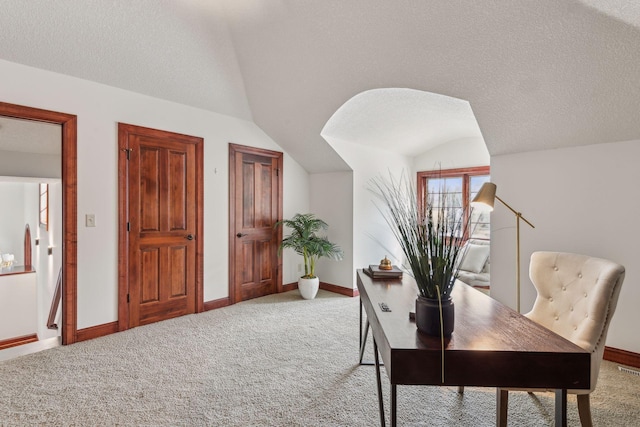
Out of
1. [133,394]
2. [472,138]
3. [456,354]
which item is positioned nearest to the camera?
[456,354]

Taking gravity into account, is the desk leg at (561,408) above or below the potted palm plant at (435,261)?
below

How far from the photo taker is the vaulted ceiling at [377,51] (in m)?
1.96

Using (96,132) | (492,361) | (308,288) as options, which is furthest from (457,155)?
(96,132)

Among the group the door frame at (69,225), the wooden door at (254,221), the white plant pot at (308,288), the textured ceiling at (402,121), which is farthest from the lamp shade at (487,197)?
the door frame at (69,225)

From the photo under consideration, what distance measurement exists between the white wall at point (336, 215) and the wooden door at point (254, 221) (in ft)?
2.08

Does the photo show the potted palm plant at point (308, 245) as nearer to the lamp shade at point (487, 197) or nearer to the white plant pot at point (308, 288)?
the white plant pot at point (308, 288)

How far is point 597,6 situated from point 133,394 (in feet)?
11.9

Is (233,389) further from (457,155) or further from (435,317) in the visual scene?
(457,155)

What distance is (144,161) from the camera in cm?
324

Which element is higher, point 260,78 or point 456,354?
point 260,78

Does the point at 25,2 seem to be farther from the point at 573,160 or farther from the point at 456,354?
the point at 573,160

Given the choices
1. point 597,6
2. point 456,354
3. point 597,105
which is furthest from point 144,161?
point 597,105

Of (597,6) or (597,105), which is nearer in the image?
(597,6)

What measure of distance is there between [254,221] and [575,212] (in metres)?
3.49
